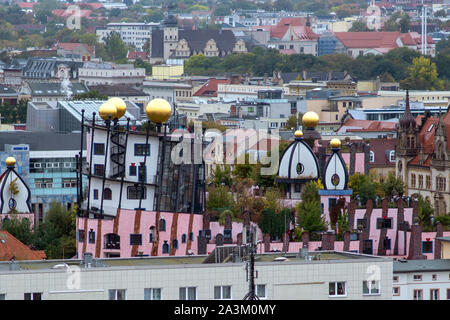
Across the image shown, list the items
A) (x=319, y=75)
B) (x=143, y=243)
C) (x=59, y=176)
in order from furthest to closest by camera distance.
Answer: (x=319, y=75)
(x=59, y=176)
(x=143, y=243)

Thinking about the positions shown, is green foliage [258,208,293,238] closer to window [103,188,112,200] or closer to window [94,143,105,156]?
window [103,188,112,200]

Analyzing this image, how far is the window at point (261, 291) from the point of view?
115 ft

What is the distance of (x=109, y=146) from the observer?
2304 inches

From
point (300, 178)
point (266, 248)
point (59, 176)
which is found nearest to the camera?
point (266, 248)

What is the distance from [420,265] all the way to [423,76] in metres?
124

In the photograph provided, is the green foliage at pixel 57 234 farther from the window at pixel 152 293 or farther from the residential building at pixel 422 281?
the window at pixel 152 293

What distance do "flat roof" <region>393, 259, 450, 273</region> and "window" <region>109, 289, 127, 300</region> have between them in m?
15.5

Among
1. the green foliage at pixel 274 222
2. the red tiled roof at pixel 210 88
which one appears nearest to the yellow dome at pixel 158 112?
the green foliage at pixel 274 222

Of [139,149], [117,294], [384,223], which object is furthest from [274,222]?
[117,294]

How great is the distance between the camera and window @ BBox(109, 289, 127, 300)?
3469 centimetres

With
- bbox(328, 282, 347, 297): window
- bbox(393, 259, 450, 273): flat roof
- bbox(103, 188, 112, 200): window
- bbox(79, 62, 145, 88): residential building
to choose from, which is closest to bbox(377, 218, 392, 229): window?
bbox(393, 259, 450, 273): flat roof

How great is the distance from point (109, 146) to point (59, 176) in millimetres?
20517
